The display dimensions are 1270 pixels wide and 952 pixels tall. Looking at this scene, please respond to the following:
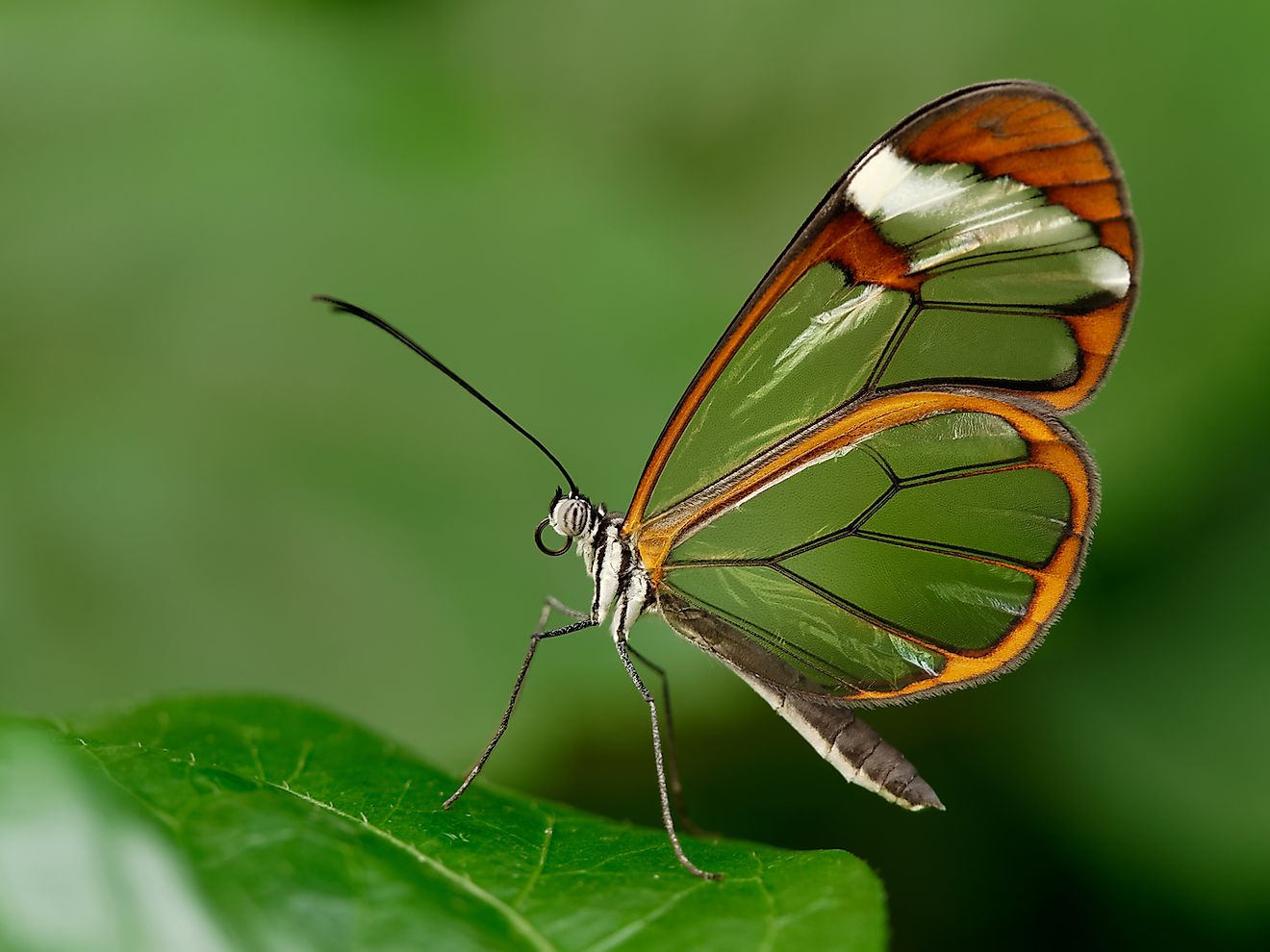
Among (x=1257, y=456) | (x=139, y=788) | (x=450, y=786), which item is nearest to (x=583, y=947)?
(x=139, y=788)

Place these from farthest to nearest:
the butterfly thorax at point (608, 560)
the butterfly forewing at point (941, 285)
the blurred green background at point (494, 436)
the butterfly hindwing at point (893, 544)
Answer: the blurred green background at point (494, 436) < the butterfly thorax at point (608, 560) < the butterfly hindwing at point (893, 544) < the butterfly forewing at point (941, 285)

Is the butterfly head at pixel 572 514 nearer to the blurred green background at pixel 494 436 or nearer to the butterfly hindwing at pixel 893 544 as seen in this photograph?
the butterfly hindwing at pixel 893 544

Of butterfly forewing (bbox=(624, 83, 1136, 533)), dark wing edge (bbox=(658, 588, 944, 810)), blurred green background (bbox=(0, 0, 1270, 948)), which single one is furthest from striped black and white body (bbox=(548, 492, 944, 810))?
blurred green background (bbox=(0, 0, 1270, 948))

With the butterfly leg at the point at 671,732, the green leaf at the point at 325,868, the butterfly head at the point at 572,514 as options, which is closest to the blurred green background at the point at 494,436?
the butterfly leg at the point at 671,732

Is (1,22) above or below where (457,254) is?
above

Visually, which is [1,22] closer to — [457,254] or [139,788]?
[457,254]

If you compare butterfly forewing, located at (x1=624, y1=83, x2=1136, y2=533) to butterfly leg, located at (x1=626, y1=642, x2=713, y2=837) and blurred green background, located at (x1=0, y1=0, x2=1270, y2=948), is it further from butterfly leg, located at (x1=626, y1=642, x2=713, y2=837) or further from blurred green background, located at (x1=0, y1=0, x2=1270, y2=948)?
blurred green background, located at (x1=0, y1=0, x2=1270, y2=948)

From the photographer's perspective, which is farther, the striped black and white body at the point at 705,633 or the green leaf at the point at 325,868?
the striped black and white body at the point at 705,633

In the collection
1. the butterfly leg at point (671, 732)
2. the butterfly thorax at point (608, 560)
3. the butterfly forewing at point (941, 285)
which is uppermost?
the butterfly forewing at point (941, 285)
